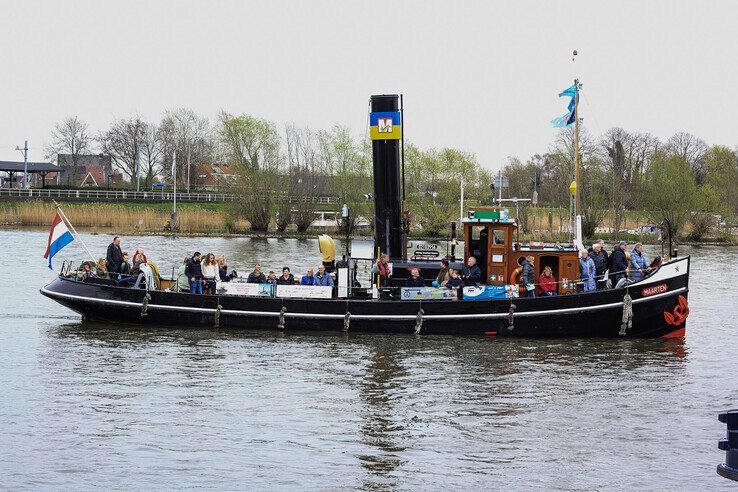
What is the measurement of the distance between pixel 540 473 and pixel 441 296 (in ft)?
36.1

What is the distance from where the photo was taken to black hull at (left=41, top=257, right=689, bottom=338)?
24.1 metres

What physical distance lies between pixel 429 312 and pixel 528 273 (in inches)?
104

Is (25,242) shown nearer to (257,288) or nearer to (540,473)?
(257,288)

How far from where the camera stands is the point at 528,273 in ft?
80.1

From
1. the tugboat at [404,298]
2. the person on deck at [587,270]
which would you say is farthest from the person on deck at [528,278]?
the person on deck at [587,270]

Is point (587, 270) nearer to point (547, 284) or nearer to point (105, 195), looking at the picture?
point (547, 284)

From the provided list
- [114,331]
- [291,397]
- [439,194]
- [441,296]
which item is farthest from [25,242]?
[291,397]

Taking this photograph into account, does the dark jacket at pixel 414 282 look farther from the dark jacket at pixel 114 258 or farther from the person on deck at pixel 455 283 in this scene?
the dark jacket at pixel 114 258

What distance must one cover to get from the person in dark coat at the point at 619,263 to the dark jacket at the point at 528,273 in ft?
6.88

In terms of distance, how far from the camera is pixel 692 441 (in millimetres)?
15641

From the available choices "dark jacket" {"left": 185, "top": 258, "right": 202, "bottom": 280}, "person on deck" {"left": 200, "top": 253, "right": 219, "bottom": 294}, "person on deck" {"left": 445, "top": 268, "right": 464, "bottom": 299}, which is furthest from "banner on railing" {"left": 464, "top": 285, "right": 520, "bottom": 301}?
"dark jacket" {"left": 185, "top": 258, "right": 202, "bottom": 280}

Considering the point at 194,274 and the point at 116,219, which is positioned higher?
the point at 116,219

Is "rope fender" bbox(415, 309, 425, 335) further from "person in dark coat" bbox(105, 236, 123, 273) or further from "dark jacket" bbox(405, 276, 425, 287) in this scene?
"person in dark coat" bbox(105, 236, 123, 273)

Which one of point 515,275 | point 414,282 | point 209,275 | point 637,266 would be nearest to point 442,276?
point 414,282
